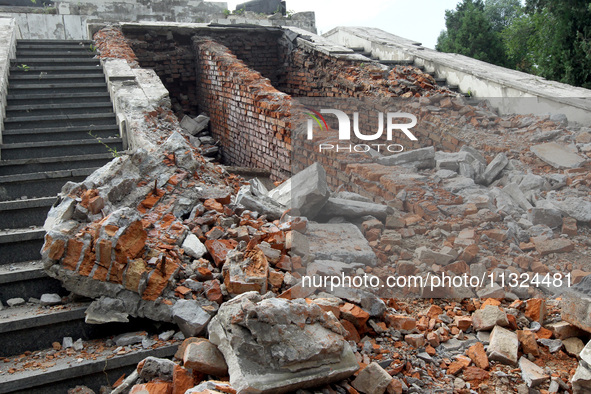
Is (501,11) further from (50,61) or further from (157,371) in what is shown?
(157,371)

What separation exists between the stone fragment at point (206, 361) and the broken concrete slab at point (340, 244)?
48.7 inches

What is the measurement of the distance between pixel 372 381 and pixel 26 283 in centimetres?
255

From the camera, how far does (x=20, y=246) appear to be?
3.58 metres

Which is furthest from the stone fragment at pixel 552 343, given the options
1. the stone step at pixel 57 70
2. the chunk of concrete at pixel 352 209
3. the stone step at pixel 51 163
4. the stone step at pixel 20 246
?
the stone step at pixel 57 70

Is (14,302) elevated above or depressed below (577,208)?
→ below

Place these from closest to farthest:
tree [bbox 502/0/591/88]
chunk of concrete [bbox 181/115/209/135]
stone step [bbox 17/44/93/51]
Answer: stone step [bbox 17/44/93/51]
chunk of concrete [bbox 181/115/209/135]
tree [bbox 502/0/591/88]

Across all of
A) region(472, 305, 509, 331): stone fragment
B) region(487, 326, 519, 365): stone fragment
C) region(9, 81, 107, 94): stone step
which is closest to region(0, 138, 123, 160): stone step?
region(9, 81, 107, 94): stone step

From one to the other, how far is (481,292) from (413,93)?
14.4ft

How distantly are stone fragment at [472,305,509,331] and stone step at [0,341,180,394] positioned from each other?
199 centimetres

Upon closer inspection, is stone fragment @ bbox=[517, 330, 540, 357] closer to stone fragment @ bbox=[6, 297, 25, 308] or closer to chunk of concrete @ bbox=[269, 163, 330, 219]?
chunk of concrete @ bbox=[269, 163, 330, 219]

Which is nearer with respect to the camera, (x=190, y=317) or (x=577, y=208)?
(x=190, y=317)

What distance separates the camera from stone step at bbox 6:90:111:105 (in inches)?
239

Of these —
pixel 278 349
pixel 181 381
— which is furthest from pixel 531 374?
pixel 181 381

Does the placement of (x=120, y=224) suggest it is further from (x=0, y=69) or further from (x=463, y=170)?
(x=0, y=69)
